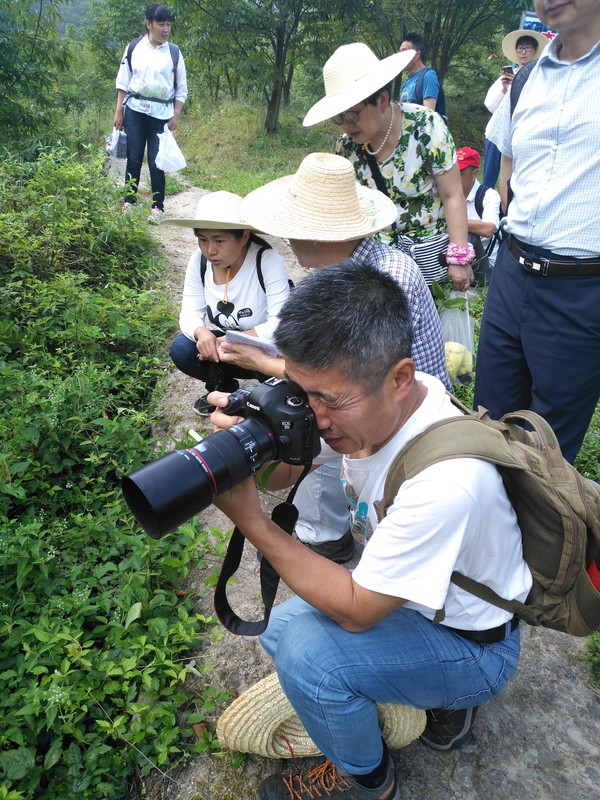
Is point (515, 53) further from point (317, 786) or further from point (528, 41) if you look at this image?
point (317, 786)

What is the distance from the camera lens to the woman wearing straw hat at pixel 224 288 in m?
2.78

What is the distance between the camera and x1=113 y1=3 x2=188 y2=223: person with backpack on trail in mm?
5316

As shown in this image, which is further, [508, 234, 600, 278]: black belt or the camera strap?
[508, 234, 600, 278]: black belt

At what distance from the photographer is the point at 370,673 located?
58.3 inches

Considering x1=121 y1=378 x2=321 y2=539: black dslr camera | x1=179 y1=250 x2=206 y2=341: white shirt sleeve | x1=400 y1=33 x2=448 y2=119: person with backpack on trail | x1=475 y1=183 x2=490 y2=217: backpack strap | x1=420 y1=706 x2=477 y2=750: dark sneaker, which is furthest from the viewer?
x1=400 y1=33 x2=448 y2=119: person with backpack on trail

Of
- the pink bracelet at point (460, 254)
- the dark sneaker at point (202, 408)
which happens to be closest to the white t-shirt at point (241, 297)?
the dark sneaker at point (202, 408)

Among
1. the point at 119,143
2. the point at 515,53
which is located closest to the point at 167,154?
the point at 119,143

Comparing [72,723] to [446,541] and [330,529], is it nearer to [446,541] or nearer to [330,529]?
[330,529]

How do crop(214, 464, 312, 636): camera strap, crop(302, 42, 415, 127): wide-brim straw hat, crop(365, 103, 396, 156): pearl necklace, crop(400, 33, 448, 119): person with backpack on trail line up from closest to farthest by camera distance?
crop(214, 464, 312, 636): camera strap < crop(302, 42, 415, 127): wide-brim straw hat < crop(365, 103, 396, 156): pearl necklace < crop(400, 33, 448, 119): person with backpack on trail

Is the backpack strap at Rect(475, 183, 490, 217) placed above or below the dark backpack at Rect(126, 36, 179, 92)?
below

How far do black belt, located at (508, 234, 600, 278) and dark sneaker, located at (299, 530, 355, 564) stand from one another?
1320 mm

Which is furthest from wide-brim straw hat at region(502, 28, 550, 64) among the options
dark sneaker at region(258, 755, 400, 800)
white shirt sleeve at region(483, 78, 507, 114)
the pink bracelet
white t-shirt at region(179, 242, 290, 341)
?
dark sneaker at region(258, 755, 400, 800)

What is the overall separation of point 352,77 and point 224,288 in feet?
3.67

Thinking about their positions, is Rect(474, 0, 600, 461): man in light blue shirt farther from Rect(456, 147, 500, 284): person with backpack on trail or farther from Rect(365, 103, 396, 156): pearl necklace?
Rect(456, 147, 500, 284): person with backpack on trail
